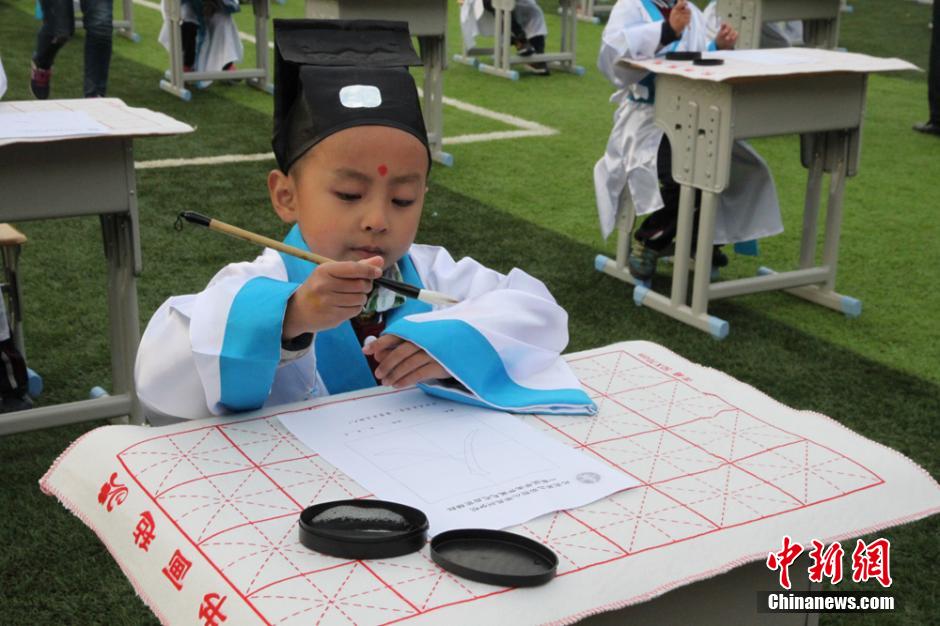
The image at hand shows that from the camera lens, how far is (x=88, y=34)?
5.98m

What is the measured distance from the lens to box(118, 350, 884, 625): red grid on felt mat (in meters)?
0.95

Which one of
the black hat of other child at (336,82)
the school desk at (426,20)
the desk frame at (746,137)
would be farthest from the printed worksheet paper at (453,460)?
the school desk at (426,20)

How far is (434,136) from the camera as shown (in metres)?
5.96

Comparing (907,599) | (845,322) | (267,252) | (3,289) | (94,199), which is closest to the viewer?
(267,252)

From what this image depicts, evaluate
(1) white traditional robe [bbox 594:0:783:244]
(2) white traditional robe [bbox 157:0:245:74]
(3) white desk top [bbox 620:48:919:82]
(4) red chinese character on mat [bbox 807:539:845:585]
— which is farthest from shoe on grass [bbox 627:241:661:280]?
(2) white traditional robe [bbox 157:0:245:74]

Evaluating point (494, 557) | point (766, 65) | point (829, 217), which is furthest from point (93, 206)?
point (829, 217)

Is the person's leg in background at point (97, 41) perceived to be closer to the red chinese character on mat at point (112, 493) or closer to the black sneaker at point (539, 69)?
the black sneaker at point (539, 69)

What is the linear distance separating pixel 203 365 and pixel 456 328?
294 mm

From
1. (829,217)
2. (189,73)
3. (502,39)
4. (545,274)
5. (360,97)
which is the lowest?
(545,274)

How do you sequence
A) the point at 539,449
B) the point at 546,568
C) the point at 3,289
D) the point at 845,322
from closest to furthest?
the point at 546,568
the point at 539,449
the point at 3,289
the point at 845,322

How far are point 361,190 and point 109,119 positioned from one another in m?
1.54

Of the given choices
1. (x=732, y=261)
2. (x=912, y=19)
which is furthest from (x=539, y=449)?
(x=912, y=19)

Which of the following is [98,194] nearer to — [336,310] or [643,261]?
[336,310]

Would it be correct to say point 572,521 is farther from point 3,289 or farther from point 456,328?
point 3,289
